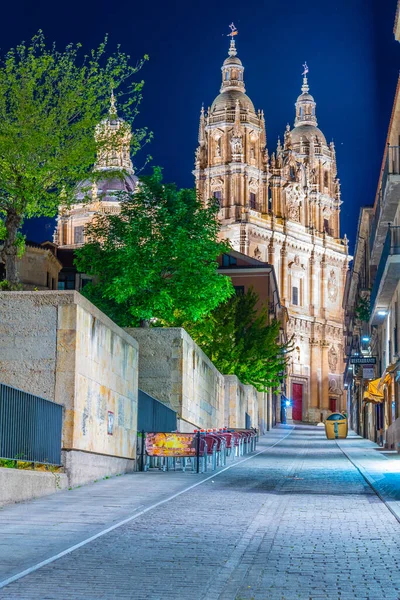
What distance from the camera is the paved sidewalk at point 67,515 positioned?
9469mm

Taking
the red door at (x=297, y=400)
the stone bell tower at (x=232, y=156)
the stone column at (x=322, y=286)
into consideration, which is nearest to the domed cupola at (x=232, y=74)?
the stone bell tower at (x=232, y=156)

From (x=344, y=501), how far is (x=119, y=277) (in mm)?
22065

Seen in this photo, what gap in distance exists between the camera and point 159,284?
36.7 meters

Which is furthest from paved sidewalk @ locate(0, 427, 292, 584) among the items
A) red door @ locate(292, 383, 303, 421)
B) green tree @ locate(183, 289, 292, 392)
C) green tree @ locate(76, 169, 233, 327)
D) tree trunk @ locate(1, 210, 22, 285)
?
red door @ locate(292, 383, 303, 421)

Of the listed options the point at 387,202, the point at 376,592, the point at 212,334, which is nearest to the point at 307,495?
the point at 376,592

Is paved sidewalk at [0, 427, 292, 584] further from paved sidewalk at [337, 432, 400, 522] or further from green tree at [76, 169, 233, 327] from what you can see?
Answer: green tree at [76, 169, 233, 327]

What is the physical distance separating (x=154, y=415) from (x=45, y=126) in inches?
306

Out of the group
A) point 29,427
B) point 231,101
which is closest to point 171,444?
point 29,427

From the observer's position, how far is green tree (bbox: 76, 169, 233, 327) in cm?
3641

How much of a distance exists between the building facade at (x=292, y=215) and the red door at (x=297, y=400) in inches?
5.2

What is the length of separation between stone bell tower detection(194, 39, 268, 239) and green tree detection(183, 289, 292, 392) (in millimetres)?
62342

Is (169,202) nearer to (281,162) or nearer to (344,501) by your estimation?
(344,501)

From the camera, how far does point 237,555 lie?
945 cm

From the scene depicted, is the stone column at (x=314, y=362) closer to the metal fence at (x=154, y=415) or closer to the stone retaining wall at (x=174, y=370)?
the stone retaining wall at (x=174, y=370)
